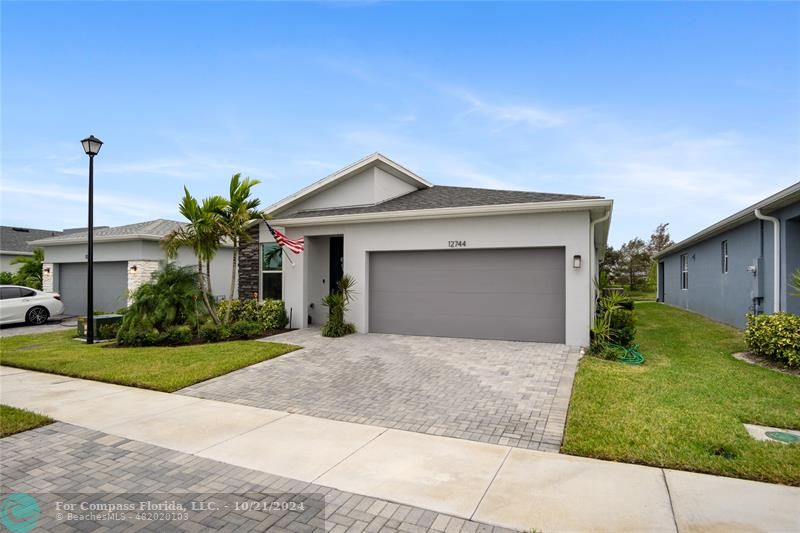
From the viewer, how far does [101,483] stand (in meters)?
3.77

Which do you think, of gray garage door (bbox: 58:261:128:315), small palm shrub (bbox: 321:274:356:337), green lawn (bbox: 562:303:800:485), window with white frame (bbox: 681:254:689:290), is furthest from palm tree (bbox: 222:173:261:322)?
window with white frame (bbox: 681:254:689:290)

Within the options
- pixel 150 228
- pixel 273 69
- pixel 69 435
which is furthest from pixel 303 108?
pixel 69 435

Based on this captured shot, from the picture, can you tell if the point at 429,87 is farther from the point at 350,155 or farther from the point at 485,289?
the point at 485,289

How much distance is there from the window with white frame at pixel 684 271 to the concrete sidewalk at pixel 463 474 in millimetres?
19589

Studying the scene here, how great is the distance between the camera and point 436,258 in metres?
11.0

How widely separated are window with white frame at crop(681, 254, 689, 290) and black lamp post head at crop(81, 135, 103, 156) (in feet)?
76.1

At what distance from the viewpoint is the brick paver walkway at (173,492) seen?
310cm

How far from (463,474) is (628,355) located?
6.15 m

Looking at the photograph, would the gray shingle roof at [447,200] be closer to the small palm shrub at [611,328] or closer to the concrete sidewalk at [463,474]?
the small palm shrub at [611,328]

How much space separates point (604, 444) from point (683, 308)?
64.4ft

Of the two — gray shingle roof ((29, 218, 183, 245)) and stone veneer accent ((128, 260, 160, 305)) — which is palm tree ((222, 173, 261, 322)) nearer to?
gray shingle roof ((29, 218, 183, 245))

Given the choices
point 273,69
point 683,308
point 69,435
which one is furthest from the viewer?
point 683,308

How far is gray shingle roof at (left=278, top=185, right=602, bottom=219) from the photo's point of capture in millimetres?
10227

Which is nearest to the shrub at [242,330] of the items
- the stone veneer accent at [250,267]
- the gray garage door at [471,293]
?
the stone veneer accent at [250,267]
